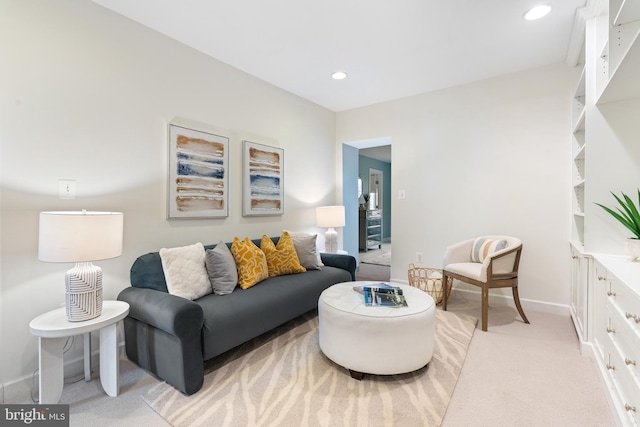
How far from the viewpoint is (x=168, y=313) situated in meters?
1.65

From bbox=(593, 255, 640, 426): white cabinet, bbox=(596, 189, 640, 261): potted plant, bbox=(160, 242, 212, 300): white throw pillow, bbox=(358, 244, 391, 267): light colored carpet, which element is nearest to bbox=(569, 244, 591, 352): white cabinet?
bbox=(593, 255, 640, 426): white cabinet

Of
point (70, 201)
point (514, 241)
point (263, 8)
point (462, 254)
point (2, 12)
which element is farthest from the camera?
point (462, 254)

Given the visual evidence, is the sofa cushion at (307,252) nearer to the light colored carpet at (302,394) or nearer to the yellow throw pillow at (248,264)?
the yellow throw pillow at (248,264)

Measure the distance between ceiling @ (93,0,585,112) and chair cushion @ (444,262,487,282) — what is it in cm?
200

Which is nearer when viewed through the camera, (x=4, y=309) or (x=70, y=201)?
(x=4, y=309)

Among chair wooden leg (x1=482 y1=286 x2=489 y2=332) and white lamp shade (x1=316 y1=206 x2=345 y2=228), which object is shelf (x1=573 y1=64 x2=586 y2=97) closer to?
chair wooden leg (x1=482 y1=286 x2=489 y2=332)

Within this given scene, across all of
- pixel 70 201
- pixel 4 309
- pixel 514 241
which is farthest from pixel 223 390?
pixel 514 241

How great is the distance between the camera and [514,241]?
282 centimetres

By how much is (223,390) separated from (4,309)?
134 centimetres

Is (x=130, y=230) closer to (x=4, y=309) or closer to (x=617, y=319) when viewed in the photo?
(x=4, y=309)

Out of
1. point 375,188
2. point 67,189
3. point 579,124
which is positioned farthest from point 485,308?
point 375,188

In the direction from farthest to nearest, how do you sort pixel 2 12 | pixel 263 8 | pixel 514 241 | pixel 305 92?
pixel 305 92
pixel 514 241
pixel 263 8
pixel 2 12

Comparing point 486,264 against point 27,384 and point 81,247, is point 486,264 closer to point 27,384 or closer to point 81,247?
point 81,247

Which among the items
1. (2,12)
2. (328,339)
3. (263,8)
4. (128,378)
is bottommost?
(128,378)
